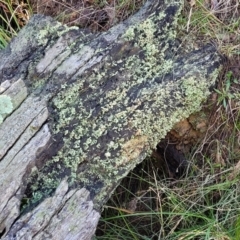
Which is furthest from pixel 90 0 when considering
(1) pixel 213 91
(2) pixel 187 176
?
(2) pixel 187 176

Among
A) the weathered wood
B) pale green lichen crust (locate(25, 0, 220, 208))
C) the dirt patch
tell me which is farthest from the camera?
the dirt patch

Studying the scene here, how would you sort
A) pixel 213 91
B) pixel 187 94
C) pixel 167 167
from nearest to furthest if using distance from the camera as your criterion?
pixel 187 94 → pixel 213 91 → pixel 167 167

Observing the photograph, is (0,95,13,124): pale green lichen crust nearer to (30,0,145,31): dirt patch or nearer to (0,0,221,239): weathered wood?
(0,0,221,239): weathered wood

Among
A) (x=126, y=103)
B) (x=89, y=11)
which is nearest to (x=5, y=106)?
(x=126, y=103)

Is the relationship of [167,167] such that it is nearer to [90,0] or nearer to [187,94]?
[187,94]

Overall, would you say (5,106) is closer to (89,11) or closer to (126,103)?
(126,103)

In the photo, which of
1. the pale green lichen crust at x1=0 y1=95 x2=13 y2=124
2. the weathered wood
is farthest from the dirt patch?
the pale green lichen crust at x1=0 y1=95 x2=13 y2=124

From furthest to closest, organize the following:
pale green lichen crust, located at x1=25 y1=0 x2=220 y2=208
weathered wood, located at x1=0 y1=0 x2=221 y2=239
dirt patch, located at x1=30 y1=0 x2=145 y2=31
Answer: dirt patch, located at x1=30 y1=0 x2=145 y2=31
pale green lichen crust, located at x1=25 y1=0 x2=220 y2=208
weathered wood, located at x1=0 y1=0 x2=221 y2=239
